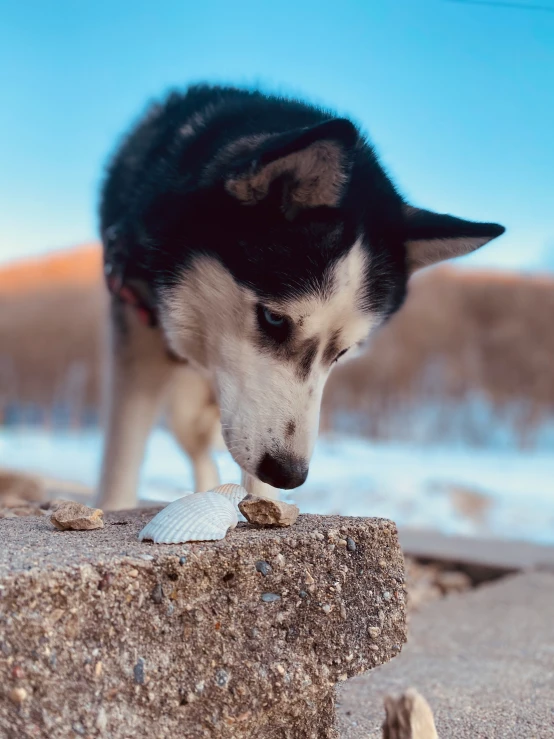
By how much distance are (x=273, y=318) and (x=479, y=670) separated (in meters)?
0.71

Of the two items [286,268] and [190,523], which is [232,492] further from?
[286,268]

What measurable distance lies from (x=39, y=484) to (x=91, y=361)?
498cm

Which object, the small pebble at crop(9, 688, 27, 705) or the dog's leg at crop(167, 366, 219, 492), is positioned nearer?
the small pebble at crop(9, 688, 27, 705)

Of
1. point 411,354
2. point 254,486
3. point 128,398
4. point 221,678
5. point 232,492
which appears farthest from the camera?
point 411,354

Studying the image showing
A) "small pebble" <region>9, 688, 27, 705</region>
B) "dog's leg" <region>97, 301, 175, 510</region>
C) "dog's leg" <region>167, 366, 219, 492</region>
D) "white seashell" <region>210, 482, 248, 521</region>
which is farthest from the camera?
"dog's leg" <region>167, 366, 219, 492</region>

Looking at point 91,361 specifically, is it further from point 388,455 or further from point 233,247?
point 233,247

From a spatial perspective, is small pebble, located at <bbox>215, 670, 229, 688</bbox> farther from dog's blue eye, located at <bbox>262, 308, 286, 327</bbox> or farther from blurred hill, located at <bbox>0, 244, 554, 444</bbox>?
blurred hill, located at <bbox>0, 244, 554, 444</bbox>

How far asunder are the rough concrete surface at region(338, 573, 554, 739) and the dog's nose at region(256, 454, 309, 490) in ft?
1.05

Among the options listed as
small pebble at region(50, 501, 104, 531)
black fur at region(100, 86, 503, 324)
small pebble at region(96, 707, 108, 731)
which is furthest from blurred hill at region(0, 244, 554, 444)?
small pebble at region(96, 707, 108, 731)

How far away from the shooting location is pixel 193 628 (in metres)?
0.67

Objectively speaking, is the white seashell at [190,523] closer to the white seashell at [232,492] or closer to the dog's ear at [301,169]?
the white seashell at [232,492]

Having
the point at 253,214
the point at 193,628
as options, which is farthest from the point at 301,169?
the point at 193,628

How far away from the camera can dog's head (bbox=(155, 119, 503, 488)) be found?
108cm

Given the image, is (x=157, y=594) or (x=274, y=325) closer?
(x=157, y=594)
